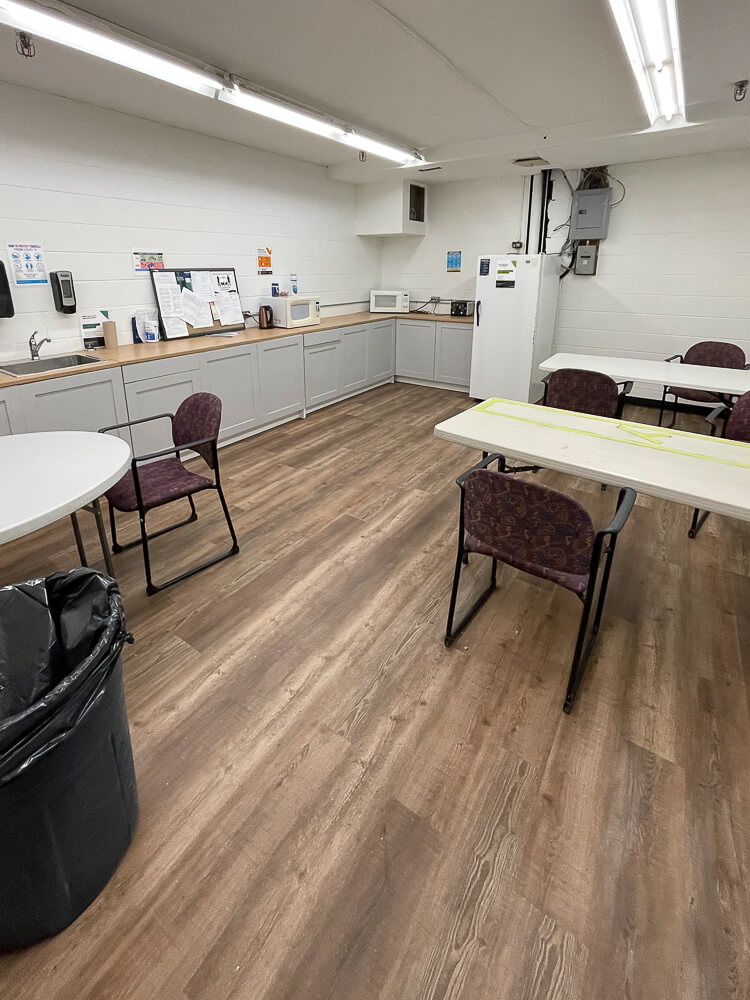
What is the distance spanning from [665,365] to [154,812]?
4.25m

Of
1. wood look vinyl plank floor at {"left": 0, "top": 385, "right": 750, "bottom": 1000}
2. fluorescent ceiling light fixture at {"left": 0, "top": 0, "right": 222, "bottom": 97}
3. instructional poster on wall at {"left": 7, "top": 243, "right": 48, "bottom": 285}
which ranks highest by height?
fluorescent ceiling light fixture at {"left": 0, "top": 0, "right": 222, "bottom": 97}

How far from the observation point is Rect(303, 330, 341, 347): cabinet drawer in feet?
16.1

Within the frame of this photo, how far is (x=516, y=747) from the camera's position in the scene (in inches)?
67.0

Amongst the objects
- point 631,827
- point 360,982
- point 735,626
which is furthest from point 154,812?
point 735,626

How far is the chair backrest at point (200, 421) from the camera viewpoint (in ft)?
8.44

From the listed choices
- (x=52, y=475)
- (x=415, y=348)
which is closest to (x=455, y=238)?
(x=415, y=348)

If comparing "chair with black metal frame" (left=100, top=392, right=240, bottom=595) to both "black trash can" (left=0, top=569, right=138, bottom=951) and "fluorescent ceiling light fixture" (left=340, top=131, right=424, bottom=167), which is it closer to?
"black trash can" (left=0, top=569, right=138, bottom=951)

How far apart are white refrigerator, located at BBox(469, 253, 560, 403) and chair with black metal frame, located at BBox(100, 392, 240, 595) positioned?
141 inches

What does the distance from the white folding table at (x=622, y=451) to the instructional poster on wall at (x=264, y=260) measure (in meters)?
3.31

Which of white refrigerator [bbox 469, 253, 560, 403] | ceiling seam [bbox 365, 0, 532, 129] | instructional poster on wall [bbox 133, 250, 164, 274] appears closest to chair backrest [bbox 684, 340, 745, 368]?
white refrigerator [bbox 469, 253, 560, 403]

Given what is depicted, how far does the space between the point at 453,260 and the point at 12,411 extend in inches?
197

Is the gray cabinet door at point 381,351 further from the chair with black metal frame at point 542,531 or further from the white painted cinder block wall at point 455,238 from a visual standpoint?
the chair with black metal frame at point 542,531

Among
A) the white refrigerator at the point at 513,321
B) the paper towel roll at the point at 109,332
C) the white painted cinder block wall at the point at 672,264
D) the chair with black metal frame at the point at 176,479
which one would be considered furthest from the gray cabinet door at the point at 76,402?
the white painted cinder block wall at the point at 672,264

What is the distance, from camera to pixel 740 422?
2.83 meters
